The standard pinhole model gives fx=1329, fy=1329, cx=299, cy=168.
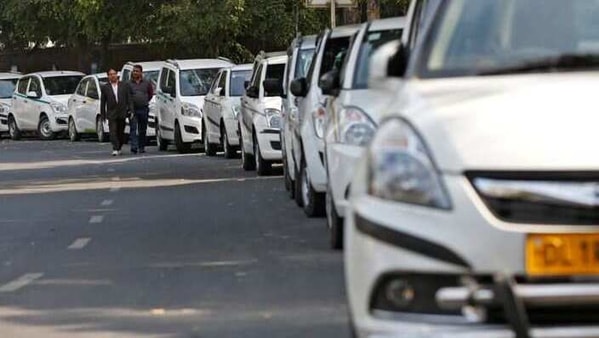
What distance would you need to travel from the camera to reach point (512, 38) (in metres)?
5.76

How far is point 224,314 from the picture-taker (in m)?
8.27

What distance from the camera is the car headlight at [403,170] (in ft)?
15.2

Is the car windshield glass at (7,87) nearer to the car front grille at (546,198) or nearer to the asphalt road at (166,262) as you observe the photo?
the asphalt road at (166,262)

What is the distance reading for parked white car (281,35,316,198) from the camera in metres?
14.9

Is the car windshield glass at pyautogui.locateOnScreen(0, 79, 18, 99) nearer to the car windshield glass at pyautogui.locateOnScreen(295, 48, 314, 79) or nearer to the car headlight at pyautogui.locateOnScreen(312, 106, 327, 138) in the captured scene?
the car windshield glass at pyautogui.locateOnScreen(295, 48, 314, 79)

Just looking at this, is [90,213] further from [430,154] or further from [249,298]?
[430,154]

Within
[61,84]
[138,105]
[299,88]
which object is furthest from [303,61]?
[61,84]

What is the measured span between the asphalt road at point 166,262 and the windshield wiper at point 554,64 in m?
2.60

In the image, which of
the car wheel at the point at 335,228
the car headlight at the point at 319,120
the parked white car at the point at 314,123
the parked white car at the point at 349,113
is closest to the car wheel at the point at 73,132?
the parked white car at the point at 314,123

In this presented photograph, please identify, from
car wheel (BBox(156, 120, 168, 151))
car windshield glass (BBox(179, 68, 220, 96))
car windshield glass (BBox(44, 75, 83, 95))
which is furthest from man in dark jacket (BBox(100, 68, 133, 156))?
car windshield glass (BBox(44, 75, 83, 95))

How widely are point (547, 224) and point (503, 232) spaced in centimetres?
15

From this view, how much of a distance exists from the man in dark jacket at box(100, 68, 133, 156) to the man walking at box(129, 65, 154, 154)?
0.21 meters

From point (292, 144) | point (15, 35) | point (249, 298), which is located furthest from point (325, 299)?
point (15, 35)

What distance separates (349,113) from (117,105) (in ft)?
55.1
